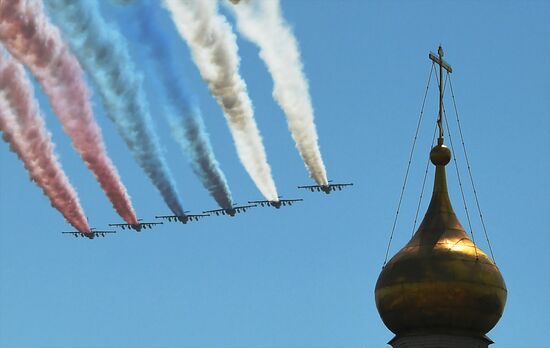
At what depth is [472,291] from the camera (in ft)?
185

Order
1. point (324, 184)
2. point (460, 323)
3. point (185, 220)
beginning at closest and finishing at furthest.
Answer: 1. point (460, 323)
2. point (324, 184)
3. point (185, 220)

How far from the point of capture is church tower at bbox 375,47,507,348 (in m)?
56.2

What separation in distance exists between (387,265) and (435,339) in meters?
2.43

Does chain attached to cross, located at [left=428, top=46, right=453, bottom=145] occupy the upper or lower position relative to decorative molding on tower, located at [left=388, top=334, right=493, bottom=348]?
upper

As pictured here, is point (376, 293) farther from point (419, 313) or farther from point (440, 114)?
point (440, 114)

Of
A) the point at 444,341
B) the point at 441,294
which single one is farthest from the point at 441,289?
the point at 444,341

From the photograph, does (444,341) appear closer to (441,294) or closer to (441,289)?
(441,294)

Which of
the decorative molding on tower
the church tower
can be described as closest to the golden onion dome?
the church tower

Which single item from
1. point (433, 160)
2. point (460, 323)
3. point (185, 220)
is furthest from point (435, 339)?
point (185, 220)

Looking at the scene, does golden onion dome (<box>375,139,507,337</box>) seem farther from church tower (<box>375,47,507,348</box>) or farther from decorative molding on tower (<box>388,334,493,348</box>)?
decorative molding on tower (<box>388,334,493,348</box>)

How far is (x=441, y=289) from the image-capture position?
5625 centimetres


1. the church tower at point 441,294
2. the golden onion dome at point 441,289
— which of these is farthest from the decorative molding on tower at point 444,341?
the golden onion dome at point 441,289

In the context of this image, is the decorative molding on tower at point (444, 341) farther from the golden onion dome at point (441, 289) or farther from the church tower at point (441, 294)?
the golden onion dome at point (441, 289)

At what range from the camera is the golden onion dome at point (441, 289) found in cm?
5625
